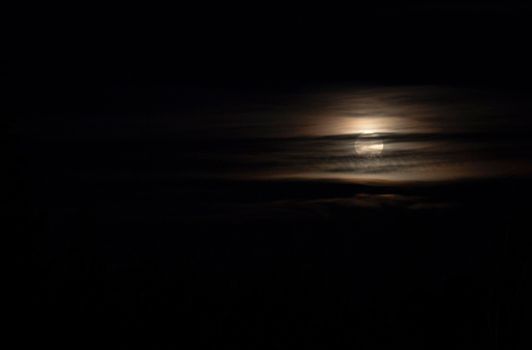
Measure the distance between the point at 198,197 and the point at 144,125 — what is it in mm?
4631

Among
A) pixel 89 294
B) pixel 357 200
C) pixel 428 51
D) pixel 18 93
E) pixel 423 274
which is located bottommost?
pixel 428 51

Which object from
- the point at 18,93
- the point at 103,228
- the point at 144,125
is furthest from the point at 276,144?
the point at 18,93

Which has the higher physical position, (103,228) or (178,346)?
(178,346)

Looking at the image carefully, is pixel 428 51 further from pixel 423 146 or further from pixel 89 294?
pixel 89 294

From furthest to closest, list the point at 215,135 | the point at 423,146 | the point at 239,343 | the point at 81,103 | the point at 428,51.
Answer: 1. the point at 428,51
2. the point at 81,103
3. the point at 215,135
4. the point at 423,146
5. the point at 239,343

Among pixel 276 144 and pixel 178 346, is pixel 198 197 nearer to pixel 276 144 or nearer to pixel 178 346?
pixel 276 144

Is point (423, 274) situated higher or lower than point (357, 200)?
higher

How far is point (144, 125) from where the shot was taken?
16.9 metres

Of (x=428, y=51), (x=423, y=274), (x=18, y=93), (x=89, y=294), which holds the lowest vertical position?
(x=428, y=51)

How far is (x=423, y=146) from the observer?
1503 cm

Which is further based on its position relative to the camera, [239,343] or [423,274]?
[423,274]

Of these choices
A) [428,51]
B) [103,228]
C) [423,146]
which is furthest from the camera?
[428,51]

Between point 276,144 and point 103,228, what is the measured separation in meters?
4.75

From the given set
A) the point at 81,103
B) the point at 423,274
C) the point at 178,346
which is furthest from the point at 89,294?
the point at 81,103
